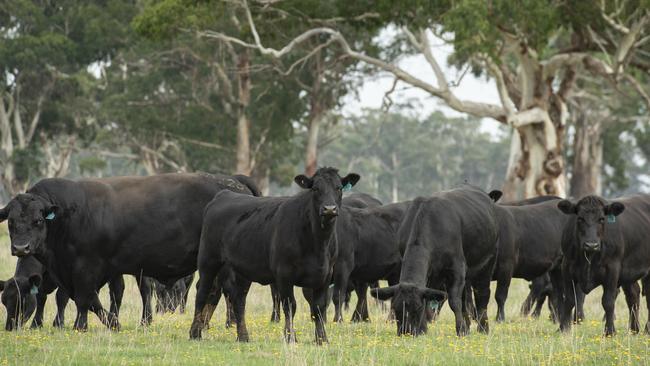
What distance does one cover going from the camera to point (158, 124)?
158ft

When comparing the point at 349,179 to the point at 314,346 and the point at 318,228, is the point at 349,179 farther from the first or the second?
the point at 314,346

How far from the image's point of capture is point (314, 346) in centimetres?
1069

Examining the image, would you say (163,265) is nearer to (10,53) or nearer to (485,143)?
(10,53)

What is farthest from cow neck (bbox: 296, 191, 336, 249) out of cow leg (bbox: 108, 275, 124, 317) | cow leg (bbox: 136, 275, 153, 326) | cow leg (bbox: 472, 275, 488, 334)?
cow leg (bbox: 108, 275, 124, 317)

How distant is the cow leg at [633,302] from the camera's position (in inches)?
517

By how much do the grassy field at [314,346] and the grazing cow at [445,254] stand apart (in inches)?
13.4

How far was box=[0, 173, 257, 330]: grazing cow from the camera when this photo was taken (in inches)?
504

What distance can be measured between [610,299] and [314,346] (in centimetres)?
392

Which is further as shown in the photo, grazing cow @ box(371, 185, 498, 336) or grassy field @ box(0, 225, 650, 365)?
grazing cow @ box(371, 185, 498, 336)

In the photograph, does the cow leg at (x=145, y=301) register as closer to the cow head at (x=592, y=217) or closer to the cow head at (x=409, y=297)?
the cow head at (x=409, y=297)

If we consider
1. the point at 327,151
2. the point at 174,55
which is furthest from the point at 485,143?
the point at 174,55

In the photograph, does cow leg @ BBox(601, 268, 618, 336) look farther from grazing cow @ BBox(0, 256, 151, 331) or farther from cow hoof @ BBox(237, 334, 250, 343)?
grazing cow @ BBox(0, 256, 151, 331)

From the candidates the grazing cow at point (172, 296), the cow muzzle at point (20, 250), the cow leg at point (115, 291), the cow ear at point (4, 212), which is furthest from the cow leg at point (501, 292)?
the cow ear at point (4, 212)

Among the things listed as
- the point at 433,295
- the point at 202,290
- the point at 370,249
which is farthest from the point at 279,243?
the point at 370,249
